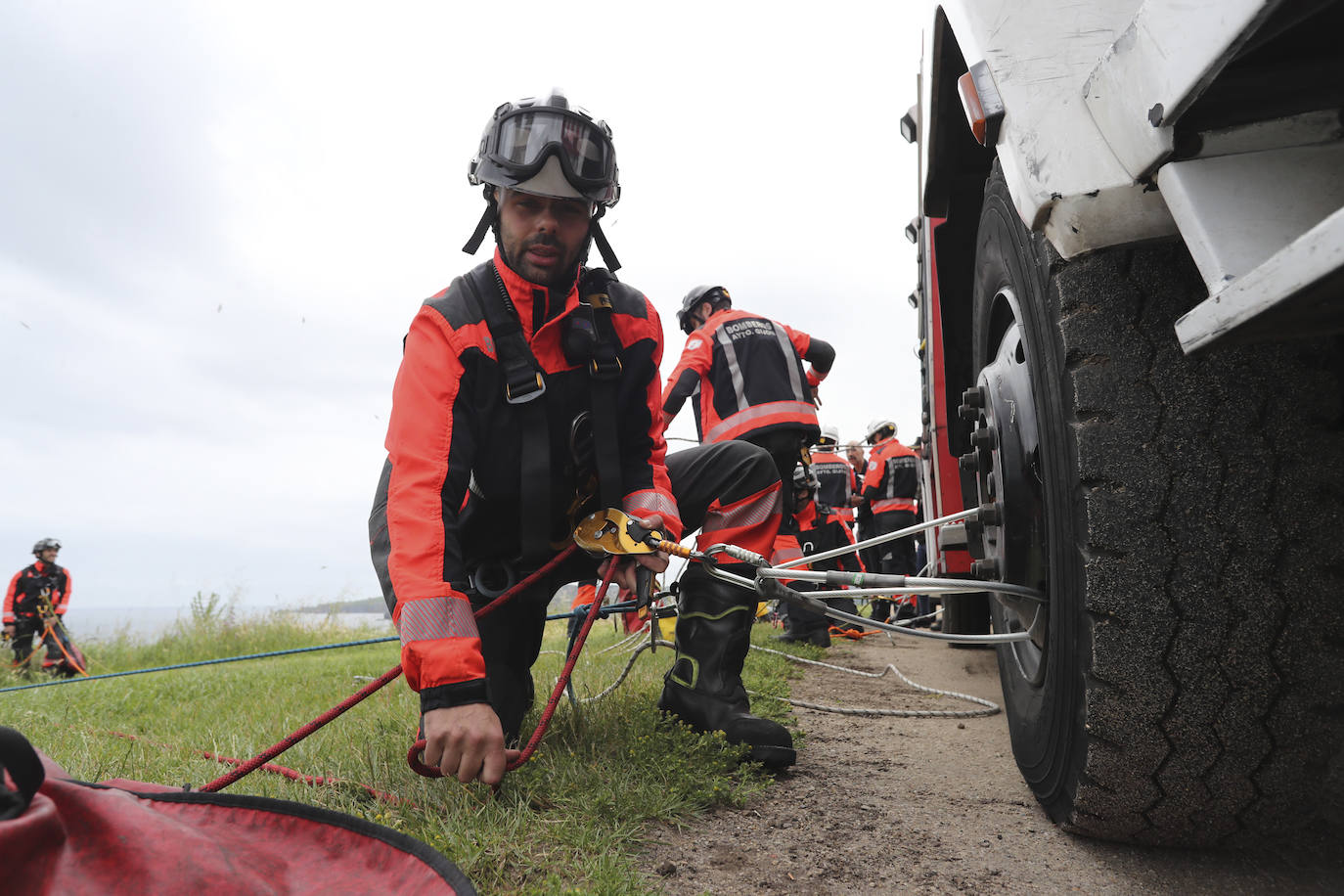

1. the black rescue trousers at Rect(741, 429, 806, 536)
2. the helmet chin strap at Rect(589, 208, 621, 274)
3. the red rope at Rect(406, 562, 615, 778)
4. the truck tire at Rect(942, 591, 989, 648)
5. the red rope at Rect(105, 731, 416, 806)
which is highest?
the helmet chin strap at Rect(589, 208, 621, 274)

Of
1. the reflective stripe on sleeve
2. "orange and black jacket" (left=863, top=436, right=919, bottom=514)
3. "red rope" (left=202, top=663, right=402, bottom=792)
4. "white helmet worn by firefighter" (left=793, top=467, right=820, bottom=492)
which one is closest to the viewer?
"red rope" (left=202, top=663, right=402, bottom=792)

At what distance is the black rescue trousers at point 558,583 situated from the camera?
91.4 inches

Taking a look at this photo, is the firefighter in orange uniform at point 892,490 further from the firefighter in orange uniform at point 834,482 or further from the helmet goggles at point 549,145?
the helmet goggles at point 549,145

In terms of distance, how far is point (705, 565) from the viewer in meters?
2.10

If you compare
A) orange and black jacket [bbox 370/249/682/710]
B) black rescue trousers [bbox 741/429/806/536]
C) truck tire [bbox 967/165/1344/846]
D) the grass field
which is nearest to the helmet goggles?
orange and black jacket [bbox 370/249/682/710]

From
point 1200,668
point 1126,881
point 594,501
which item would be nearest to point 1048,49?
point 1200,668

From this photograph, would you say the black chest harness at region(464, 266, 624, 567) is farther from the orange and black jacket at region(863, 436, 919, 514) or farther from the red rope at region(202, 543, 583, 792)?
the orange and black jacket at region(863, 436, 919, 514)

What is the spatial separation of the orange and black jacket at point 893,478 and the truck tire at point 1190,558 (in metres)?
8.18

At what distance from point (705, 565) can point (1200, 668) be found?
1158 millimetres

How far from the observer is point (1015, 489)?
1525mm

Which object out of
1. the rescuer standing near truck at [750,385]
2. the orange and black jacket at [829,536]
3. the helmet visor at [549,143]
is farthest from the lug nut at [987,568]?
the orange and black jacket at [829,536]

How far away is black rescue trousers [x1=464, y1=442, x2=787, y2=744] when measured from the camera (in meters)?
2.32

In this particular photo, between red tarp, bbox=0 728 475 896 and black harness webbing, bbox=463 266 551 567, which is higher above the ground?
black harness webbing, bbox=463 266 551 567

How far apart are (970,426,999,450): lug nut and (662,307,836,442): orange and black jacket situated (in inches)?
123
